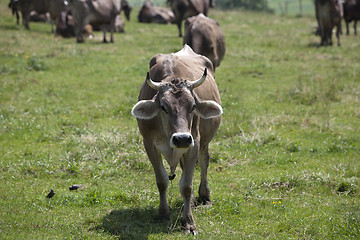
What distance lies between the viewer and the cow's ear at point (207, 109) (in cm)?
605

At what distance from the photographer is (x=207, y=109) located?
241 inches

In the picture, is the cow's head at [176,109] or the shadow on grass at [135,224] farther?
the shadow on grass at [135,224]

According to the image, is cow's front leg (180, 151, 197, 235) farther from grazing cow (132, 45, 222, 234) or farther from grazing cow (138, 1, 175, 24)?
grazing cow (138, 1, 175, 24)

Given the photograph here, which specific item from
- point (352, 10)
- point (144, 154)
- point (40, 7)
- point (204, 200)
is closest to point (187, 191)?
point (204, 200)

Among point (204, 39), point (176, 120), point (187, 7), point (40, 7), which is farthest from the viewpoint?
point (40, 7)

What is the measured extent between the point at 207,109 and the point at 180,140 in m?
0.90

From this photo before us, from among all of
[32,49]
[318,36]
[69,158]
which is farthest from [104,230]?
[318,36]

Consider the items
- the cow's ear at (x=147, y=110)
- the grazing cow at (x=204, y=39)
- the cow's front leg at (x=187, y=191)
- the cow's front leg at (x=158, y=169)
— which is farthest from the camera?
the grazing cow at (x=204, y=39)

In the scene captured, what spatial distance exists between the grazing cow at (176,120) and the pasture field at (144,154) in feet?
1.80

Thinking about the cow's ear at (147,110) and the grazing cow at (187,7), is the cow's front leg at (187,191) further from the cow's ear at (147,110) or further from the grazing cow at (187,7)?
the grazing cow at (187,7)

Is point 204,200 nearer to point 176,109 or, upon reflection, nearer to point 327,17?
point 176,109

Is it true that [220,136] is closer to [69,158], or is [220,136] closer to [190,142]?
[69,158]

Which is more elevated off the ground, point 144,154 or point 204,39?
point 204,39

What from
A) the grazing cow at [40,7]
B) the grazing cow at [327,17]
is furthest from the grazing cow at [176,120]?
the grazing cow at [40,7]
